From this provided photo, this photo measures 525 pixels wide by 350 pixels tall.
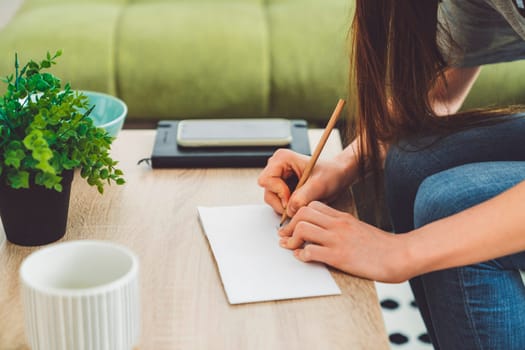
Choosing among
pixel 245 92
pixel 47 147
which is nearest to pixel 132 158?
pixel 47 147

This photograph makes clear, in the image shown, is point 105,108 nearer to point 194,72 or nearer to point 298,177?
point 298,177

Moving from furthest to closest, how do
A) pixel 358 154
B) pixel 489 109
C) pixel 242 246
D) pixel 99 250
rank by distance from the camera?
pixel 489 109
pixel 358 154
pixel 242 246
pixel 99 250

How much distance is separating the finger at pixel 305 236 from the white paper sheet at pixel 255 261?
1cm

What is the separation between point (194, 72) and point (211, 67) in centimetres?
4

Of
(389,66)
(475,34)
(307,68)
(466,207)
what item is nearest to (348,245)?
(466,207)

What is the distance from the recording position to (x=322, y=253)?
2.60 ft

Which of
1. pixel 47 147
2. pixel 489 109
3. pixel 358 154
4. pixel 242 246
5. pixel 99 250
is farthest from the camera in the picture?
pixel 489 109

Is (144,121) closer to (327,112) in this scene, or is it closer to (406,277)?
(327,112)

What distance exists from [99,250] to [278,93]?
1.17 metres

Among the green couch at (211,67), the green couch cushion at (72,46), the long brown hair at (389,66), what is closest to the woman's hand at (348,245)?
the long brown hair at (389,66)

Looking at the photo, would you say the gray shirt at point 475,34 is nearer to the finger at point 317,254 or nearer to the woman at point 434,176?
the woman at point 434,176

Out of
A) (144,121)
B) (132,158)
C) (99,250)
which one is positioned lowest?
(144,121)

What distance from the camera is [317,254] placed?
2.60 feet

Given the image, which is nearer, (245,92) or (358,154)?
(358,154)
